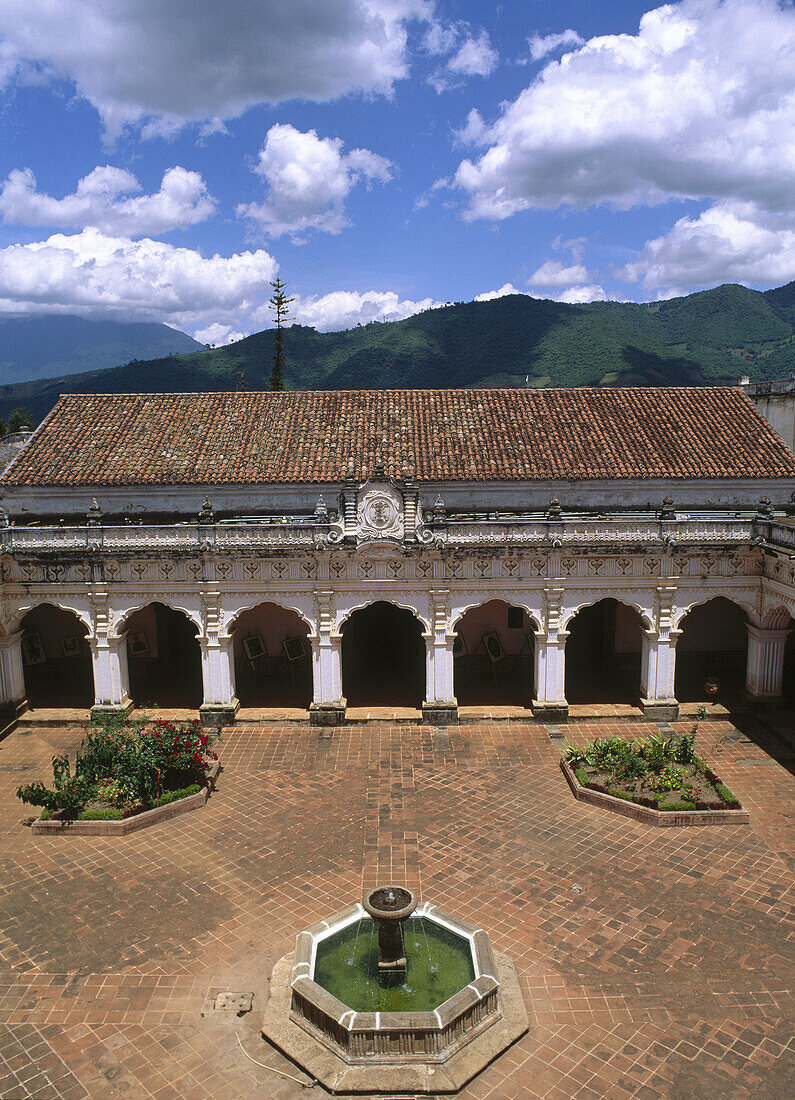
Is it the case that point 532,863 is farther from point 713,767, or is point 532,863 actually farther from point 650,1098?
point 713,767

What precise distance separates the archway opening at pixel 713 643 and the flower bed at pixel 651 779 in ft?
21.5

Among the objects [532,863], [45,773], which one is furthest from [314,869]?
[45,773]

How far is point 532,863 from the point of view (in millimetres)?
13508

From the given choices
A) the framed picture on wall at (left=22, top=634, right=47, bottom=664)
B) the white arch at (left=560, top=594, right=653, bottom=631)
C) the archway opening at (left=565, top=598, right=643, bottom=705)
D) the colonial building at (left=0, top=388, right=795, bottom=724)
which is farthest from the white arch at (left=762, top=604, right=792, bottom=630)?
the framed picture on wall at (left=22, top=634, right=47, bottom=664)

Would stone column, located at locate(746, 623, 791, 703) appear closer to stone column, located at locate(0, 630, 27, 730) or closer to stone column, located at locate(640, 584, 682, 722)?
stone column, located at locate(640, 584, 682, 722)

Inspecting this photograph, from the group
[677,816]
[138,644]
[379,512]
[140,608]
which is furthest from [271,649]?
[677,816]

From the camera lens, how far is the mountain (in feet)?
234

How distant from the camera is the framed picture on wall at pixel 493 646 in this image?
2272 centimetres

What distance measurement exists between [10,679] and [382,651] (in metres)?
10.5

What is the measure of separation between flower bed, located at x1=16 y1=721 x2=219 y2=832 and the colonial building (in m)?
3.84

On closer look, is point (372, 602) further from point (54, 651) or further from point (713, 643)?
point (713, 643)

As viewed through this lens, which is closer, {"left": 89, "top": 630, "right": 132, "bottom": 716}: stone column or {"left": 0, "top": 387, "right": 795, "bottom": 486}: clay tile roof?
{"left": 89, "top": 630, "right": 132, "bottom": 716}: stone column

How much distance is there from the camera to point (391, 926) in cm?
1001

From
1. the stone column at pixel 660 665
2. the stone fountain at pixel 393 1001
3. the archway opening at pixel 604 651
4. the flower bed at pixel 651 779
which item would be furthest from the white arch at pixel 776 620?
the stone fountain at pixel 393 1001
